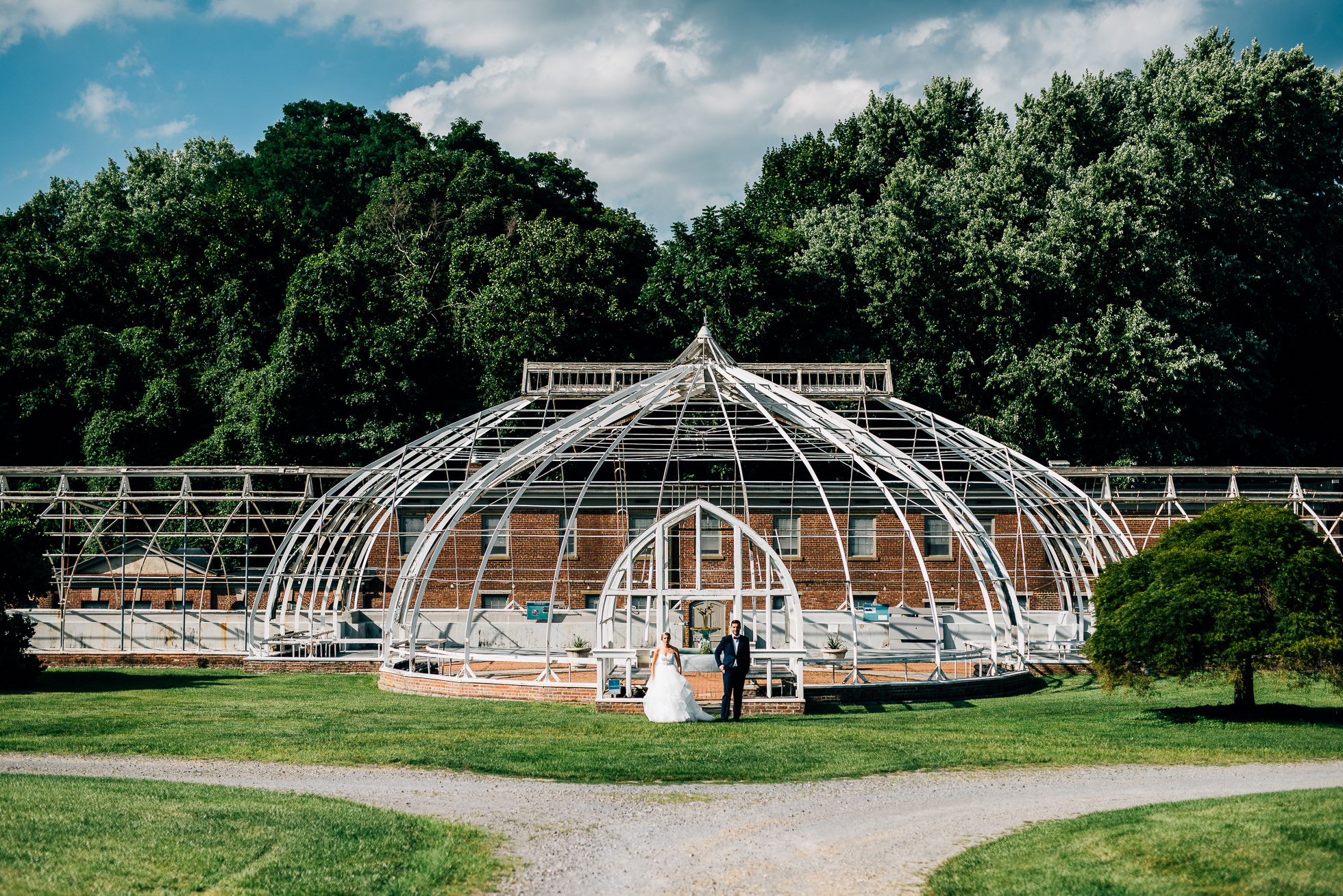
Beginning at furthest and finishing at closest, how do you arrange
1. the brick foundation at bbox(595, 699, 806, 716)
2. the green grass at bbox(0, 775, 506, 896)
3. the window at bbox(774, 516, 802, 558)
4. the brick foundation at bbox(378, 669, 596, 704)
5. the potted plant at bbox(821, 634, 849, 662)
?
the window at bbox(774, 516, 802, 558) < the potted plant at bbox(821, 634, 849, 662) < the brick foundation at bbox(378, 669, 596, 704) < the brick foundation at bbox(595, 699, 806, 716) < the green grass at bbox(0, 775, 506, 896)

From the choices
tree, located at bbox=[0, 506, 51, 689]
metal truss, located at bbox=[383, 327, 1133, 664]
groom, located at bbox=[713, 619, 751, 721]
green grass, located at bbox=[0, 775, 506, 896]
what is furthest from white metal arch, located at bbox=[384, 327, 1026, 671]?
green grass, located at bbox=[0, 775, 506, 896]

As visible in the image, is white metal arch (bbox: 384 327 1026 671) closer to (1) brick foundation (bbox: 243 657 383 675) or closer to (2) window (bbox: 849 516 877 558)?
(1) brick foundation (bbox: 243 657 383 675)

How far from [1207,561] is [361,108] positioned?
179 ft

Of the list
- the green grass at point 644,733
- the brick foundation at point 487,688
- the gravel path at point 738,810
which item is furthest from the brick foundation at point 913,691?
the gravel path at point 738,810

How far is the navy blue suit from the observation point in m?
17.1

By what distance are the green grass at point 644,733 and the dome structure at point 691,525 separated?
2.28 m

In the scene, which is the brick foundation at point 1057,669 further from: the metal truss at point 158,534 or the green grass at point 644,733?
the metal truss at point 158,534

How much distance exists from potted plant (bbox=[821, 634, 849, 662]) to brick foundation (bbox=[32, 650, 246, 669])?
13.3 meters

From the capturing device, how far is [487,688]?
20.2 m

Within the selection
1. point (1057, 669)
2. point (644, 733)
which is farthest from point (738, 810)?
point (1057, 669)

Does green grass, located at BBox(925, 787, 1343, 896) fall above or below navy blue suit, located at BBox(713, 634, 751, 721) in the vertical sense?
below

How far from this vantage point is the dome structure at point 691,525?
2278 centimetres

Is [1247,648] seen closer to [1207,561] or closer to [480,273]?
[1207,561]

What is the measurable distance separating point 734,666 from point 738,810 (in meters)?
6.10
